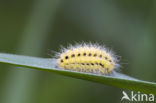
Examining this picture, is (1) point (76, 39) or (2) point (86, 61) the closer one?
(2) point (86, 61)

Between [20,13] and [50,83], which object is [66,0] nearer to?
[20,13]

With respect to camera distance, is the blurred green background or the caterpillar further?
the blurred green background

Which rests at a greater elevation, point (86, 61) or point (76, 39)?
→ point (76, 39)

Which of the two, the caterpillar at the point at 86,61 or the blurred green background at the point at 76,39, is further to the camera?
the blurred green background at the point at 76,39

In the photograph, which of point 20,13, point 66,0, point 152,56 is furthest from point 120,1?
point 20,13
